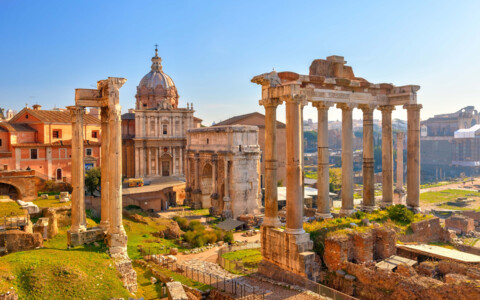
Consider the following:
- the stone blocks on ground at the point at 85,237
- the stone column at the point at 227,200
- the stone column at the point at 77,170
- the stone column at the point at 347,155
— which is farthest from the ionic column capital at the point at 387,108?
the stone column at the point at 227,200

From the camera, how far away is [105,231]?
52.6 feet

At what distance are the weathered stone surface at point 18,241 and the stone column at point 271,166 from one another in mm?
9436

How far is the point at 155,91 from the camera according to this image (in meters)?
52.1

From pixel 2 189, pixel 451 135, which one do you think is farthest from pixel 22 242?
pixel 451 135

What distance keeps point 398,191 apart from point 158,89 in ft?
108

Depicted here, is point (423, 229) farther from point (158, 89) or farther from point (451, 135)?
point (451, 135)

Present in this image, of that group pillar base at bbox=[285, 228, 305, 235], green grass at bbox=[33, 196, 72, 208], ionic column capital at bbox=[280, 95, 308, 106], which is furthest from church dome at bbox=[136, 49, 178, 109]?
pillar base at bbox=[285, 228, 305, 235]

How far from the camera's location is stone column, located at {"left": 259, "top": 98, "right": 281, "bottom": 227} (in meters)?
15.9

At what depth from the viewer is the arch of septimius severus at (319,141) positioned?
14656 mm

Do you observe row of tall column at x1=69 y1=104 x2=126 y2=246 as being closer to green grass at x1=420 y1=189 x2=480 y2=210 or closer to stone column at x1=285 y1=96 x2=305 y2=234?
stone column at x1=285 y1=96 x2=305 y2=234

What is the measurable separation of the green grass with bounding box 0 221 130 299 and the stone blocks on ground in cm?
120

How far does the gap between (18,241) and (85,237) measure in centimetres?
277

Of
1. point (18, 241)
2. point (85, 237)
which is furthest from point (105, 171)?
point (18, 241)

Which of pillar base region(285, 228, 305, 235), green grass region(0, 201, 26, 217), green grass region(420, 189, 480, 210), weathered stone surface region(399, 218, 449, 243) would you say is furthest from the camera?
green grass region(420, 189, 480, 210)
